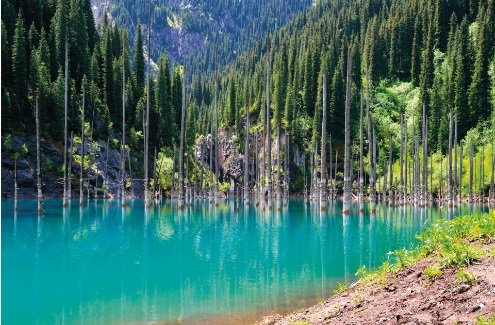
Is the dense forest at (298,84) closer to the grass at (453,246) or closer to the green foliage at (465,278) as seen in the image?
the grass at (453,246)

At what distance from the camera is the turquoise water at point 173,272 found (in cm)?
1040

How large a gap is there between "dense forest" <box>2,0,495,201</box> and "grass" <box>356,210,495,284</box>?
55504 mm

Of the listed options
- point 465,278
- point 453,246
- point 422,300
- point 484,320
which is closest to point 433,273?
point 465,278

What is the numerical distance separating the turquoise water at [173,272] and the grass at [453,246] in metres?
2.86

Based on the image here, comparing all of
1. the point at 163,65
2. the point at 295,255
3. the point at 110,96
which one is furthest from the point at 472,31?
the point at 295,255

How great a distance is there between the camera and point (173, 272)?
581 inches

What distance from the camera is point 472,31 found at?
109 metres

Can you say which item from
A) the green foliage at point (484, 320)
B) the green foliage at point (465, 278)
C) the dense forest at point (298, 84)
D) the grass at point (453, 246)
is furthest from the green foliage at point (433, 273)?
the dense forest at point (298, 84)

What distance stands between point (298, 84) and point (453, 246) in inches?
4282

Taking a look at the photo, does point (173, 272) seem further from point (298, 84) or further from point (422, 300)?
point (298, 84)

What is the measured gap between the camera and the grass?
7164 millimetres

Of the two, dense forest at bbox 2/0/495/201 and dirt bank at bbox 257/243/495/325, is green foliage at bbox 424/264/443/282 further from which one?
dense forest at bbox 2/0/495/201

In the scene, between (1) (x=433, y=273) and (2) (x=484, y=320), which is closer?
(2) (x=484, y=320)

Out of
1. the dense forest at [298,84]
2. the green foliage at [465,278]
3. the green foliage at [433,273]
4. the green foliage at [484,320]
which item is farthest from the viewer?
the dense forest at [298,84]
